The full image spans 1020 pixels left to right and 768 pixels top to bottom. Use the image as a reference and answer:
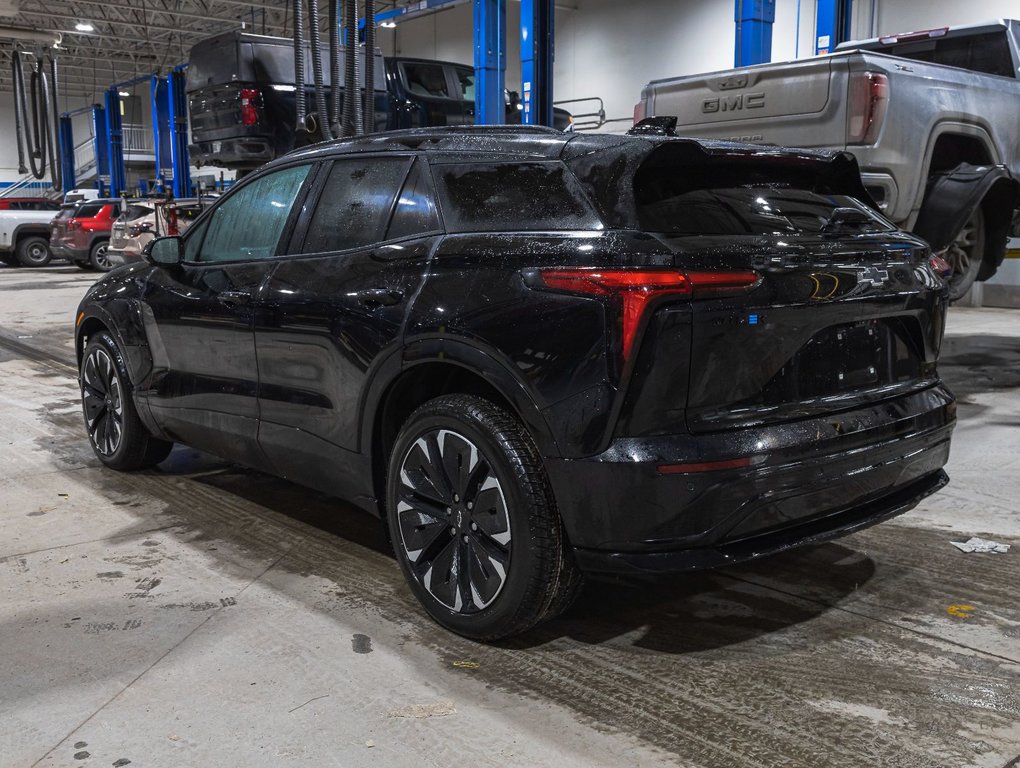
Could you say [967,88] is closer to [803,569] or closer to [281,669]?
[803,569]

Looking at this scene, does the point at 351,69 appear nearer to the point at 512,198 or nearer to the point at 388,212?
the point at 388,212

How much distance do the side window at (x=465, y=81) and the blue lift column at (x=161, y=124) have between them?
52.6ft

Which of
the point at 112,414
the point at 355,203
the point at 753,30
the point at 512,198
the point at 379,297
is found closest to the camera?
the point at 512,198

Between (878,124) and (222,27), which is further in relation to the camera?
(222,27)

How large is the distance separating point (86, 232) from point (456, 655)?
810 inches

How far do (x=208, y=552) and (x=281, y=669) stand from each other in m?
1.23

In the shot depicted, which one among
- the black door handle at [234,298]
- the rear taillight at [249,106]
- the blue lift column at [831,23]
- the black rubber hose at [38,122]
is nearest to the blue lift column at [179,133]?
the black rubber hose at [38,122]

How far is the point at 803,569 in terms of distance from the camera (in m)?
3.85

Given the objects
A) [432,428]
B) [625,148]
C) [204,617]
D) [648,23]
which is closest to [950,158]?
[625,148]

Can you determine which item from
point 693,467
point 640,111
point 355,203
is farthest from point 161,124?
point 693,467

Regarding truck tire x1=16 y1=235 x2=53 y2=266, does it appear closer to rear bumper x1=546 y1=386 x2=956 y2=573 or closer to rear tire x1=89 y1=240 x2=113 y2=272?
rear tire x1=89 y1=240 x2=113 y2=272

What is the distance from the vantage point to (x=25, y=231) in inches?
939

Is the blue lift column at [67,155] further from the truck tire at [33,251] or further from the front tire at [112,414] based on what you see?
the front tire at [112,414]

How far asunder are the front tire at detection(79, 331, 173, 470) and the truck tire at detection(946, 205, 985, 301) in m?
5.35
